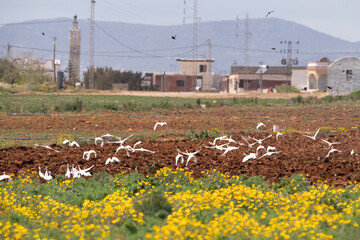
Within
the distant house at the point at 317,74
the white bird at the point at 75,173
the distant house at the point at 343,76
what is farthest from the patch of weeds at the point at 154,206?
the distant house at the point at 317,74

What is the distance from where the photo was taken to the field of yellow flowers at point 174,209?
7059 millimetres

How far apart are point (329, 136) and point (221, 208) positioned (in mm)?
10891

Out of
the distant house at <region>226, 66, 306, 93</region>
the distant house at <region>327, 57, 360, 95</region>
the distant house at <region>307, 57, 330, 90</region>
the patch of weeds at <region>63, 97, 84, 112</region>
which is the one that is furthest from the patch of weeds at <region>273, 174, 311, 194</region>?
the distant house at <region>226, 66, 306, 93</region>

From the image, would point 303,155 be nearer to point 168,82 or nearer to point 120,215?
point 120,215

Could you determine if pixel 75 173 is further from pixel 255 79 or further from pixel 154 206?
pixel 255 79

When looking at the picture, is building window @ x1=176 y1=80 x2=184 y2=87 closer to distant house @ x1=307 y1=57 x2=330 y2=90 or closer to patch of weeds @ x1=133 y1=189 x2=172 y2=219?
distant house @ x1=307 y1=57 x2=330 y2=90

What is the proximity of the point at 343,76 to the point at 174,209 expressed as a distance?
177ft

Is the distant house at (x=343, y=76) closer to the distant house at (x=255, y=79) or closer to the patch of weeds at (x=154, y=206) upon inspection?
the distant house at (x=255, y=79)

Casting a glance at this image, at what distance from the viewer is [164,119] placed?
2769cm

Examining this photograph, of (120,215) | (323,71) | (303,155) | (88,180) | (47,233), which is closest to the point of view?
(47,233)

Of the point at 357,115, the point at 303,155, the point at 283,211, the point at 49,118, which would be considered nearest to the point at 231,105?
the point at 357,115

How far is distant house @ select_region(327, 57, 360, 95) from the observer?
59594mm

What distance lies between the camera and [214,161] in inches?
542

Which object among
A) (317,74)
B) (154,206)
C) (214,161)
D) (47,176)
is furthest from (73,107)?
(317,74)
